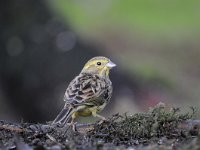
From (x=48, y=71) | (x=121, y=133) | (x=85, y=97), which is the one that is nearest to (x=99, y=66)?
(x=85, y=97)

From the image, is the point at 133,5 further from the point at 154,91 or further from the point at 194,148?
the point at 194,148

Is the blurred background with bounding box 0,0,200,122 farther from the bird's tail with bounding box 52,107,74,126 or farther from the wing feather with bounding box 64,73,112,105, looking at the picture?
the bird's tail with bounding box 52,107,74,126

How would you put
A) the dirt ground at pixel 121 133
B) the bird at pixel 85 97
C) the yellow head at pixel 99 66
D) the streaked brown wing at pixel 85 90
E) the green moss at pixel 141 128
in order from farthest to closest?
the yellow head at pixel 99 66 < the streaked brown wing at pixel 85 90 < the bird at pixel 85 97 < the green moss at pixel 141 128 < the dirt ground at pixel 121 133

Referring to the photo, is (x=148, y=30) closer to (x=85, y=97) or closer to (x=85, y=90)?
(x=85, y=90)

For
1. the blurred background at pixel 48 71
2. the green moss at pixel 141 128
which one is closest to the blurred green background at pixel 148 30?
the blurred background at pixel 48 71

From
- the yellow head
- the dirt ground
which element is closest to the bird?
the yellow head

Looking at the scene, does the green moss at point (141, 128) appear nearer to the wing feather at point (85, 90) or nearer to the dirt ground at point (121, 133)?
the dirt ground at point (121, 133)

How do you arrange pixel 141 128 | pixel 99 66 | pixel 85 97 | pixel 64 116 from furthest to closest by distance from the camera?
pixel 99 66, pixel 85 97, pixel 64 116, pixel 141 128
